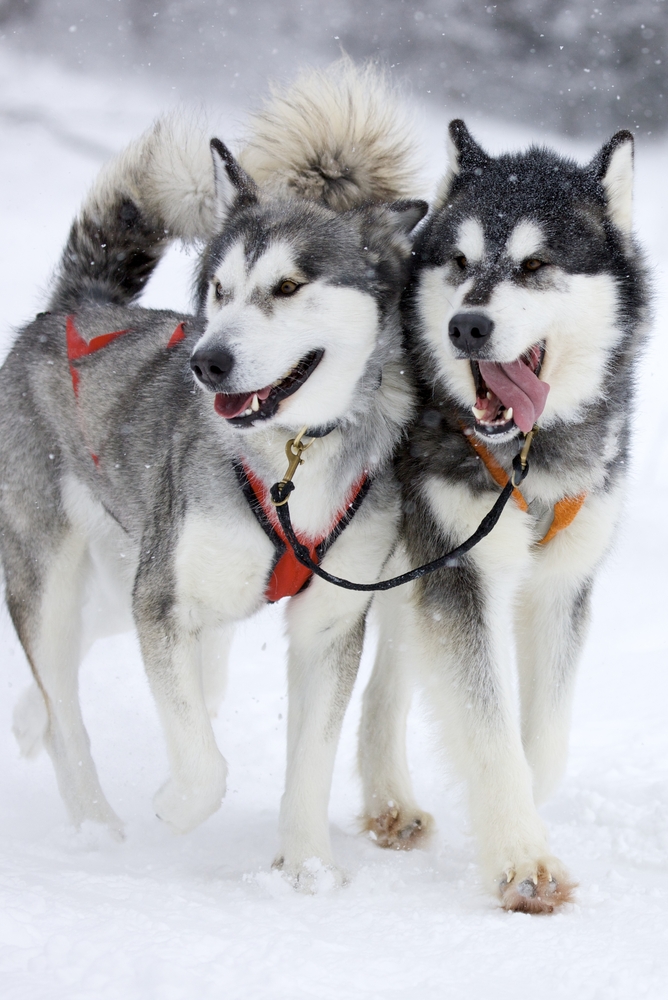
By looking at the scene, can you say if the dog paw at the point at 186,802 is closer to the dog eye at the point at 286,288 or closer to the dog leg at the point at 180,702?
the dog leg at the point at 180,702

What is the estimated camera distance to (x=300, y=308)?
2355 mm

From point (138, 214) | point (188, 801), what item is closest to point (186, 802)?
point (188, 801)

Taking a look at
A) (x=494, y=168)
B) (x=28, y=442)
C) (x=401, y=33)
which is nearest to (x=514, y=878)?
(x=494, y=168)

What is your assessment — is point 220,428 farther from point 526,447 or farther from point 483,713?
point 483,713

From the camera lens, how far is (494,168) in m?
2.62

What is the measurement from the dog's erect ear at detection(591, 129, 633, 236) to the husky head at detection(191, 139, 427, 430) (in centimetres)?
48

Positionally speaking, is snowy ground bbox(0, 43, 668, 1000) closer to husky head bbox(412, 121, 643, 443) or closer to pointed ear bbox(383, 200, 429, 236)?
husky head bbox(412, 121, 643, 443)

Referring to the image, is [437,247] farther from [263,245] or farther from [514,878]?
[514,878]

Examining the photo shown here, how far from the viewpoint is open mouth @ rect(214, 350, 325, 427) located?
2.29 m

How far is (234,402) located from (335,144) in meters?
1.11

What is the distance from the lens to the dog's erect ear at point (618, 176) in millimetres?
2467

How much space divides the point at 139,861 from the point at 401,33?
1155 centimetres

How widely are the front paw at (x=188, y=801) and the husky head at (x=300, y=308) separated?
37.9 inches

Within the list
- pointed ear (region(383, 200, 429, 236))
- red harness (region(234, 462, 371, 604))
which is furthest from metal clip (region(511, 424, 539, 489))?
pointed ear (region(383, 200, 429, 236))
